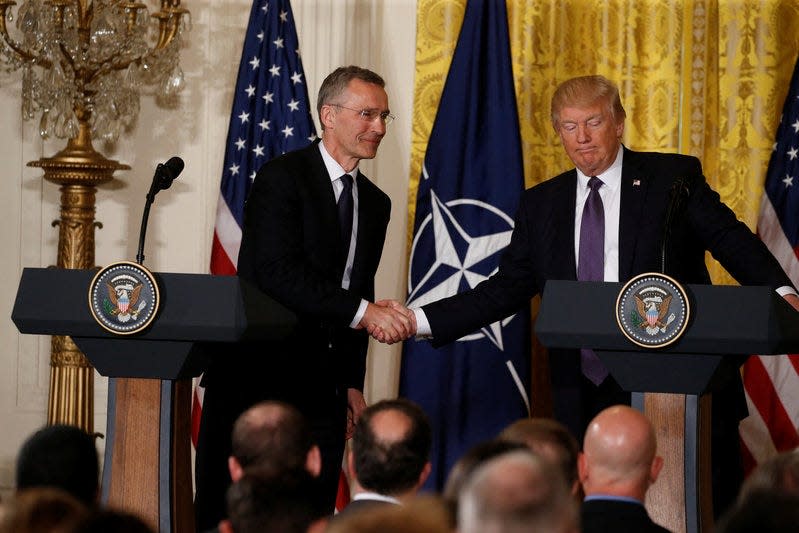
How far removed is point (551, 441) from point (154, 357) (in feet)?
4.28

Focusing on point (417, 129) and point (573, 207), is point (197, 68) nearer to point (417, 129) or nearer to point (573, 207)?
point (417, 129)

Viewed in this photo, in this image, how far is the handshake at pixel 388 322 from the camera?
4793 mm

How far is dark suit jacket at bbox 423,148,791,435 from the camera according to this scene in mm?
4645

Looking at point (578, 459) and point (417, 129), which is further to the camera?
point (417, 129)

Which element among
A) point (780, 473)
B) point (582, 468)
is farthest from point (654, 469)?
point (780, 473)

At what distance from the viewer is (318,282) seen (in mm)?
4660

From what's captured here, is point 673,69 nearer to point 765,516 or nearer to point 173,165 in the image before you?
point 173,165

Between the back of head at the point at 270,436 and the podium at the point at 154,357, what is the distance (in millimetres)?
708

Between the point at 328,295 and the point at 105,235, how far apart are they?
2519mm

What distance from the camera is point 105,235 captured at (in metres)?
6.80

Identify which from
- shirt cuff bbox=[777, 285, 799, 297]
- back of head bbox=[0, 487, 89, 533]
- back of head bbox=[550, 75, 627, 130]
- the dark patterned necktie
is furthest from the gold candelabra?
back of head bbox=[0, 487, 89, 533]

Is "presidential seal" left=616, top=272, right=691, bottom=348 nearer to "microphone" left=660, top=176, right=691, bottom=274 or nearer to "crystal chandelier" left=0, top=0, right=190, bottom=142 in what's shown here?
"microphone" left=660, top=176, right=691, bottom=274

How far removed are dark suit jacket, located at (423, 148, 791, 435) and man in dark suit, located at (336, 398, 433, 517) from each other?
1702 mm

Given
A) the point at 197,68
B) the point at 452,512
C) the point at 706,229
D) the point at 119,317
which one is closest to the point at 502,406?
the point at 706,229
